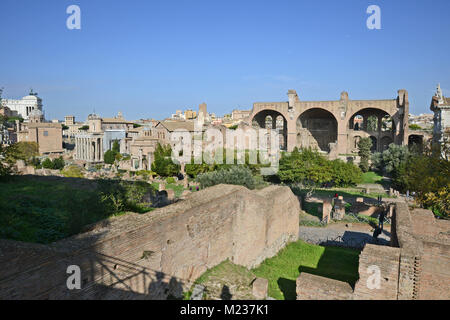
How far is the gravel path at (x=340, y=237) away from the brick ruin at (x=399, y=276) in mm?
6869

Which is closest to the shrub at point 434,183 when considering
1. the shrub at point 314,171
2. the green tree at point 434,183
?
the green tree at point 434,183

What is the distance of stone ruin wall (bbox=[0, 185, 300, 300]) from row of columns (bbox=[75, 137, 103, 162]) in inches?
1897

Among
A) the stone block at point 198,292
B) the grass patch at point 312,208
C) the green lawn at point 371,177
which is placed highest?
the stone block at point 198,292

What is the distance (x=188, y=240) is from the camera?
6.85 m

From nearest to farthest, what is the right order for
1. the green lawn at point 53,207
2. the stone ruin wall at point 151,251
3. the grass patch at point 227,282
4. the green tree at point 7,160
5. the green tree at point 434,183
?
the stone ruin wall at point 151,251 < the green lawn at point 53,207 < the grass patch at point 227,282 < the green tree at point 7,160 < the green tree at point 434,183

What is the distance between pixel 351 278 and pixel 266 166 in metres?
18.4

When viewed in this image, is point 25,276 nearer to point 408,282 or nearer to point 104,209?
point 104,209

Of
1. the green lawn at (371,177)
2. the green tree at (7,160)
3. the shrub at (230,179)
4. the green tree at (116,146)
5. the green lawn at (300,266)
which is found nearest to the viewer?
→ the green lawn at (300,266)

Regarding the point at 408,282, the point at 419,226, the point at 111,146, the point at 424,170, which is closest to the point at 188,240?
the point at 408,282

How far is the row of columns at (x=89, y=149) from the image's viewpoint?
5256 cm

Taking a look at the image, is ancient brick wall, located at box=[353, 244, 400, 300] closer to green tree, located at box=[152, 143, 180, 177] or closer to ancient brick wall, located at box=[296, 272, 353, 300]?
ancient brick wall, located at box=[296, 272, 353, 300]

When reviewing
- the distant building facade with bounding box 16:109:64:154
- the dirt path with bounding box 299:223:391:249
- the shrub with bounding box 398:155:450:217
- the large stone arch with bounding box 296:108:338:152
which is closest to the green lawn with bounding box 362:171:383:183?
the large stone arch with bounding box 296:108:338:152

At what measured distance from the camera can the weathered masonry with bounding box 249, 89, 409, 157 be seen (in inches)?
1387

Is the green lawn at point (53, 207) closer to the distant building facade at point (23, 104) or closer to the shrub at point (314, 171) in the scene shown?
the shrub at point (314, 171)
